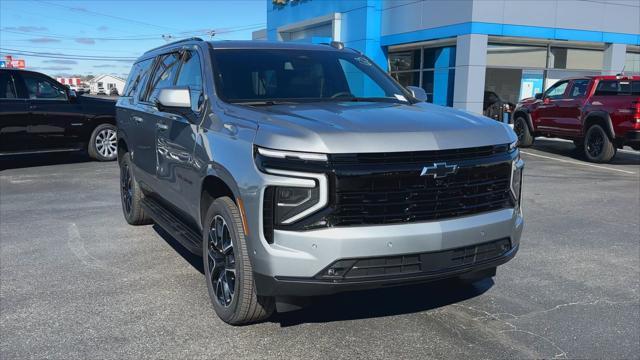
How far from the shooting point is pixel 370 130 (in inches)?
126

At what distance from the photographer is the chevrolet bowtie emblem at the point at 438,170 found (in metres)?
3.18

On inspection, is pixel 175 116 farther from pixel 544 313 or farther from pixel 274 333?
pixel 544 313

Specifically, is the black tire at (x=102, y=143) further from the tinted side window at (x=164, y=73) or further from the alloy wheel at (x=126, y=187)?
the tinted side window at (x=164, y=73)

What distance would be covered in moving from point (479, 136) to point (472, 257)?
75cm

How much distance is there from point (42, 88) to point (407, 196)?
10403 mm

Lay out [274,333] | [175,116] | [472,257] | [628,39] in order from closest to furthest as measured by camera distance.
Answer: [472,257] → [274,333] → [175,116] → [628,39]

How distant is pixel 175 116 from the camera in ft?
15.1

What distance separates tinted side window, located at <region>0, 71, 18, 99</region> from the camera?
10758mm

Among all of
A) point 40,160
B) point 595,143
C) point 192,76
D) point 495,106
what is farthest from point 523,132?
point 192,76

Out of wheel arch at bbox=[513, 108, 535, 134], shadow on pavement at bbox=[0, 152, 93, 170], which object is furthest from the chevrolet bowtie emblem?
wheel arch at bbox=[513, 108, 535, 134]

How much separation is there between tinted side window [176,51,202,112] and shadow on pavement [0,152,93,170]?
28.6ft

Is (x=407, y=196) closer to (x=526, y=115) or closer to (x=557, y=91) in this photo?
(x=557, y=91)

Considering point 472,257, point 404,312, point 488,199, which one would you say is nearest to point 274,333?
point 404,312

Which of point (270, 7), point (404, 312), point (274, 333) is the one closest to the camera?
point (274, 333)
